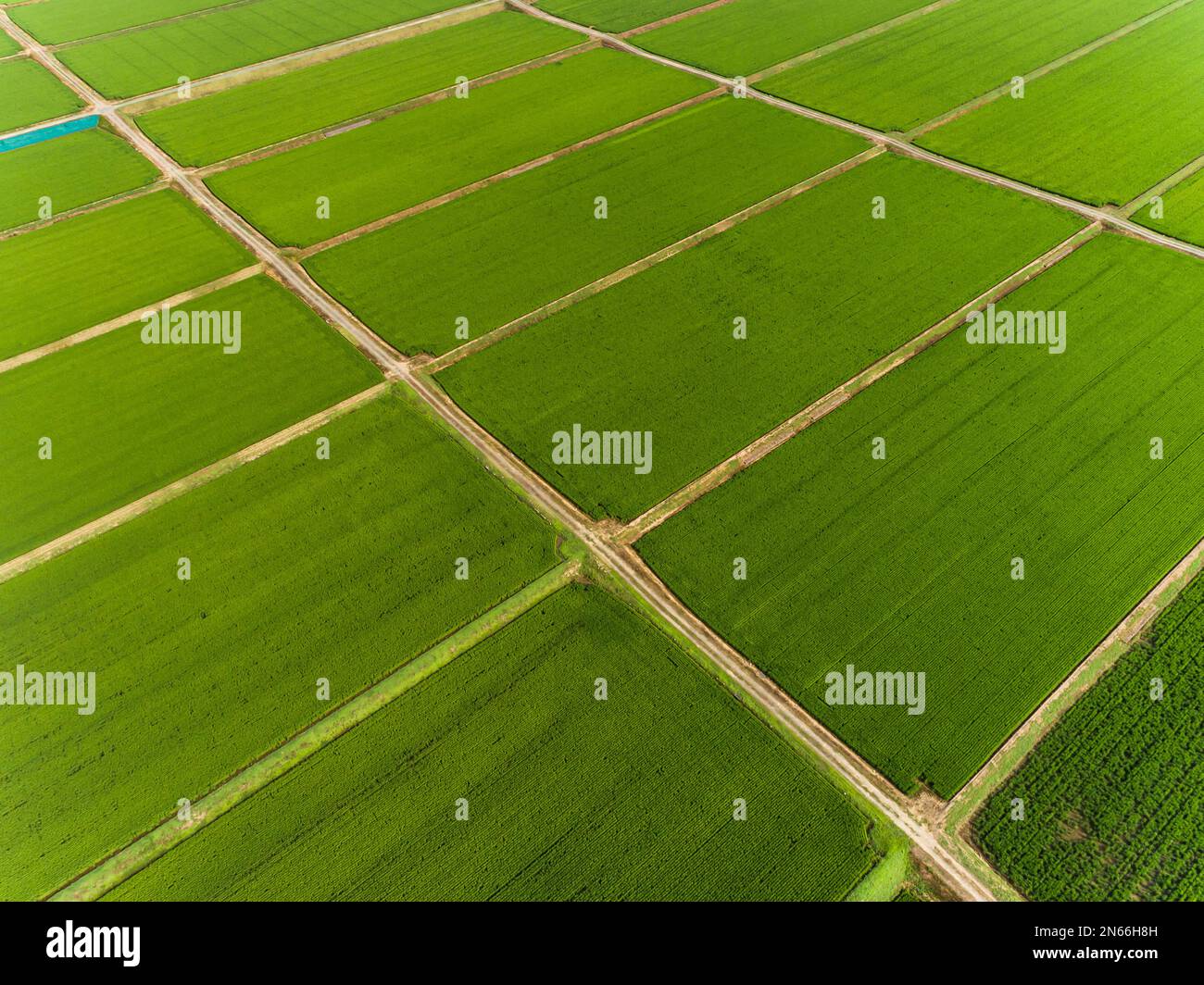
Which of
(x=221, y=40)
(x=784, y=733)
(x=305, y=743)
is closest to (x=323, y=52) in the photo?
(x=221, y=40)

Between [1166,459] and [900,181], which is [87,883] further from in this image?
[900,181]

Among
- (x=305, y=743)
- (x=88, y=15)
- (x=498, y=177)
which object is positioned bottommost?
(x=305, y=743)

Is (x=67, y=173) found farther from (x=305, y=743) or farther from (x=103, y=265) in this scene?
(x=305, y=743)

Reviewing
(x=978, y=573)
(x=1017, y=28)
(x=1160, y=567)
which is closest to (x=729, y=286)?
(x=978, y=573)

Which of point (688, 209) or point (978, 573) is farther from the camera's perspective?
point (688, 209)

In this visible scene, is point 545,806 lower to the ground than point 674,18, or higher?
lower

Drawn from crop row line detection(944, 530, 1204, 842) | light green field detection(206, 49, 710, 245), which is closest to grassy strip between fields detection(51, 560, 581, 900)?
crop row line detection(944, 530, 1204, 842)

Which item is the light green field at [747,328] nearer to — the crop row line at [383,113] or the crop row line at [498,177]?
the crop row line at [498,177]
